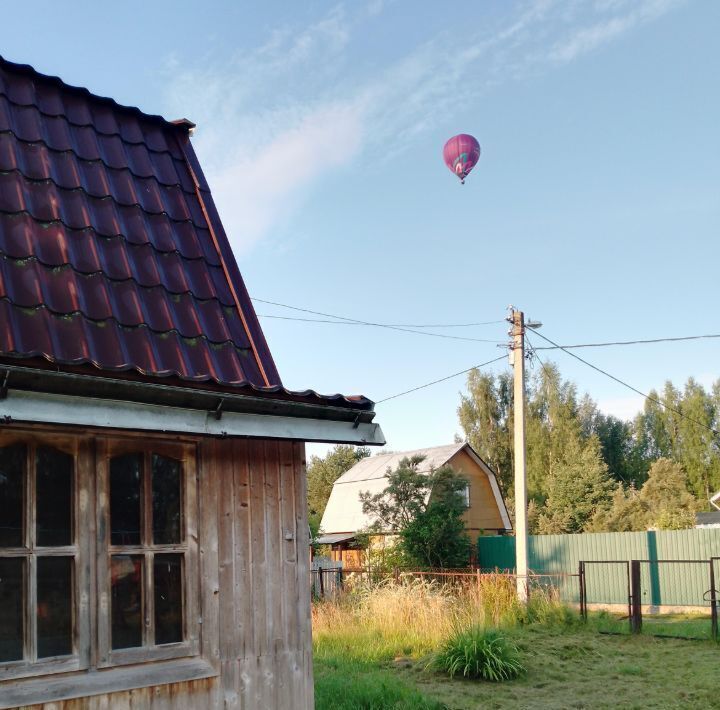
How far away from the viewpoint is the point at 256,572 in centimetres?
442

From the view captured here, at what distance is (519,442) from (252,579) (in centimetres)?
1542

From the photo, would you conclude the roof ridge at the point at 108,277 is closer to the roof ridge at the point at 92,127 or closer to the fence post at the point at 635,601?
the roof ridge at the point at 92,127

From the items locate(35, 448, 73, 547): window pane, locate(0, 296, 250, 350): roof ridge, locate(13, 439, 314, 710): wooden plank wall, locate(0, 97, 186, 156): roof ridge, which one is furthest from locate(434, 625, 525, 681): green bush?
locate(35, 448, 73, 547): window pane

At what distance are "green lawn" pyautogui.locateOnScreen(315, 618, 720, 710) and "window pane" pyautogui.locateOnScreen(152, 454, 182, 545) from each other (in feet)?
16.8

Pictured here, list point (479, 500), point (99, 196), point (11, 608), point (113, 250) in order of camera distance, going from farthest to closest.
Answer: point (479, 500), point (99, 196), point (113, 250), point (11, 608)

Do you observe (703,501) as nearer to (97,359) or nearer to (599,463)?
(599,463)

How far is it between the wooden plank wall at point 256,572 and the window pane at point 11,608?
0.91 metres

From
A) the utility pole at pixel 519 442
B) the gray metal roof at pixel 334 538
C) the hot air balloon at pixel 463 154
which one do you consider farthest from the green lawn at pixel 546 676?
the gray metal roof at pixel 334 538

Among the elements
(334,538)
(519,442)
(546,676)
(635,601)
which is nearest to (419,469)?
(334,538)

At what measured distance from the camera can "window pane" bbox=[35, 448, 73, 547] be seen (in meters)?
3.76

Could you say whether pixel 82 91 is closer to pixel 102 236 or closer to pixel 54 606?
pixel 102 236

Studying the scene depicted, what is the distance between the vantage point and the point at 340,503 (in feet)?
126

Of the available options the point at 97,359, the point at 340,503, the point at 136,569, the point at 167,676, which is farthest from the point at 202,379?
the point at 340,503

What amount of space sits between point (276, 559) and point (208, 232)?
2030mm
